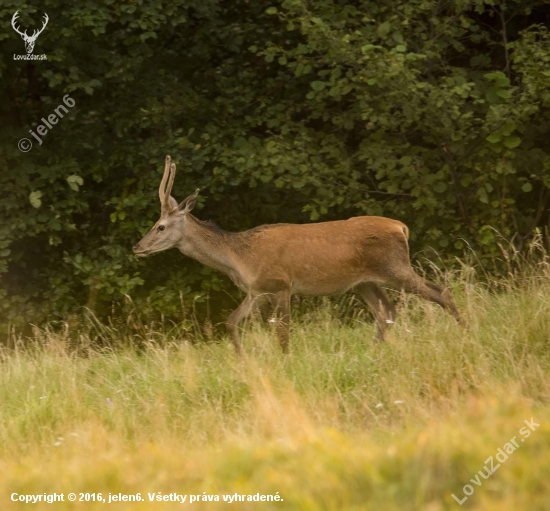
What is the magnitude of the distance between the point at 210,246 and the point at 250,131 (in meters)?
3.31

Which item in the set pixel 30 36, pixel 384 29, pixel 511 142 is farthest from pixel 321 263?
pixel 30 36

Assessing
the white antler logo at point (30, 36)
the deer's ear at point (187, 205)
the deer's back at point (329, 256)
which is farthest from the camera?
the white antler logo at point (30, 36)

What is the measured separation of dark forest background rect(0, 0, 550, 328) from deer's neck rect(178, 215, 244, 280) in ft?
5.48

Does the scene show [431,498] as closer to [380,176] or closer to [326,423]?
[326,423]

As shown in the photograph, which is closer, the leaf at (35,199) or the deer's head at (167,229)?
the deer's head at (167,229)

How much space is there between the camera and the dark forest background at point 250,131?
36.2 ft

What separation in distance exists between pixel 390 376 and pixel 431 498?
2.78 meters

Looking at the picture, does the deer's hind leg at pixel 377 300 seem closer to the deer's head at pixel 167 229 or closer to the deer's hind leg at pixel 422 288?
the deer's hind leg at pixel 422 288

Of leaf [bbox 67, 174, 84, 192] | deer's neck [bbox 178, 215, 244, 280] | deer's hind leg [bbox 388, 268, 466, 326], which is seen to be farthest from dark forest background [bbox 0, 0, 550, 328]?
deer's hind leg [bbox 388, 268, 466, 326]

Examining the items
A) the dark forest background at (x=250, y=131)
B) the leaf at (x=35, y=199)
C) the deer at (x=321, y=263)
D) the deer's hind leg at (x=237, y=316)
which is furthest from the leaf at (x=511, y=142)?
the leaf at (x=35, y=199)

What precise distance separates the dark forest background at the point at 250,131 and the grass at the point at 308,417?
2.34 meters

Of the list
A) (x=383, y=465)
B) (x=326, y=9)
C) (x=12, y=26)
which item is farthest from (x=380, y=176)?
(x=383, y=465)

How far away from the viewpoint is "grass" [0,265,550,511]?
439 cm

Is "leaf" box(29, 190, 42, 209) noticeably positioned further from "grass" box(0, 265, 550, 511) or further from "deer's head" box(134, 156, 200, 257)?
"grass" box(0, 265, 550, 511)
